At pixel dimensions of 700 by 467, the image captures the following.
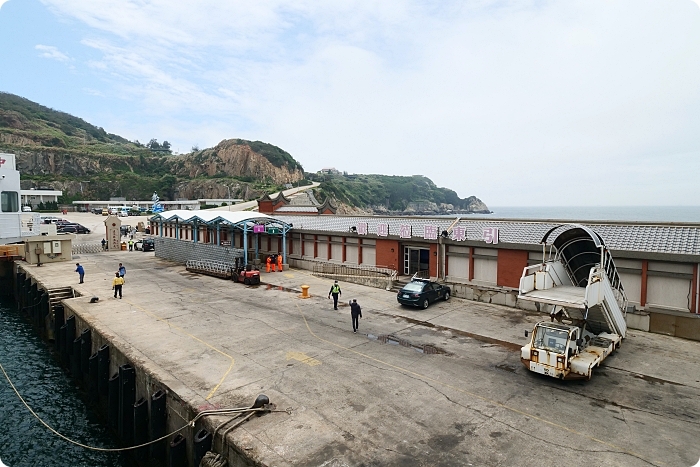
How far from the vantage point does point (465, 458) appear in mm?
9758

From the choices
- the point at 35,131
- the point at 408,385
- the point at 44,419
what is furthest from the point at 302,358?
the point at 35,131

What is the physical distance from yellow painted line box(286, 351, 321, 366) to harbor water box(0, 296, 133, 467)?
22.3 ft

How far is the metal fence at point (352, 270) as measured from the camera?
32.5m

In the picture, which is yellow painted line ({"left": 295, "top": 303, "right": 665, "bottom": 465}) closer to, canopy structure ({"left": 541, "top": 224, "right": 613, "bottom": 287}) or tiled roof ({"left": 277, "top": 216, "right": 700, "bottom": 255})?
canopy structure ({"left": 541, "top": 224, "right": 613, "bottom": 287})

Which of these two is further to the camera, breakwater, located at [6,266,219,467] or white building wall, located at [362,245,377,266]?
white building wall, located at [362,245,377,266]

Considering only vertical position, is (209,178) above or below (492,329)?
above

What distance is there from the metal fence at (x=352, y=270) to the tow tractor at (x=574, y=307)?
14.5 metres

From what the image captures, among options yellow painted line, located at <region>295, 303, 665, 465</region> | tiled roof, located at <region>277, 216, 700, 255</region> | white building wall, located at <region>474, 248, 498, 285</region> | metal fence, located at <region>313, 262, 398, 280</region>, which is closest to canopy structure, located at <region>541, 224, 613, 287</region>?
tiled roof, located at <region>277, 216, 700, 255</region>

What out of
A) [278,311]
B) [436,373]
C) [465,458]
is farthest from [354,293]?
[465,458]

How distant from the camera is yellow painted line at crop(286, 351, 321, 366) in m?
15.8

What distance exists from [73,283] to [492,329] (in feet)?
102

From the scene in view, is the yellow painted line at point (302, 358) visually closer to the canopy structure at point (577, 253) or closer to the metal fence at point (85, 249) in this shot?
the canopy structure at point (577, 253)

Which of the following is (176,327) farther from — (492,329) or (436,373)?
(492,329)

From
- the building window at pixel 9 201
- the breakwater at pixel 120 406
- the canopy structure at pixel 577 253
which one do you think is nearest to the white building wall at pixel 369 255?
the canopy structure at pixel 577 253
